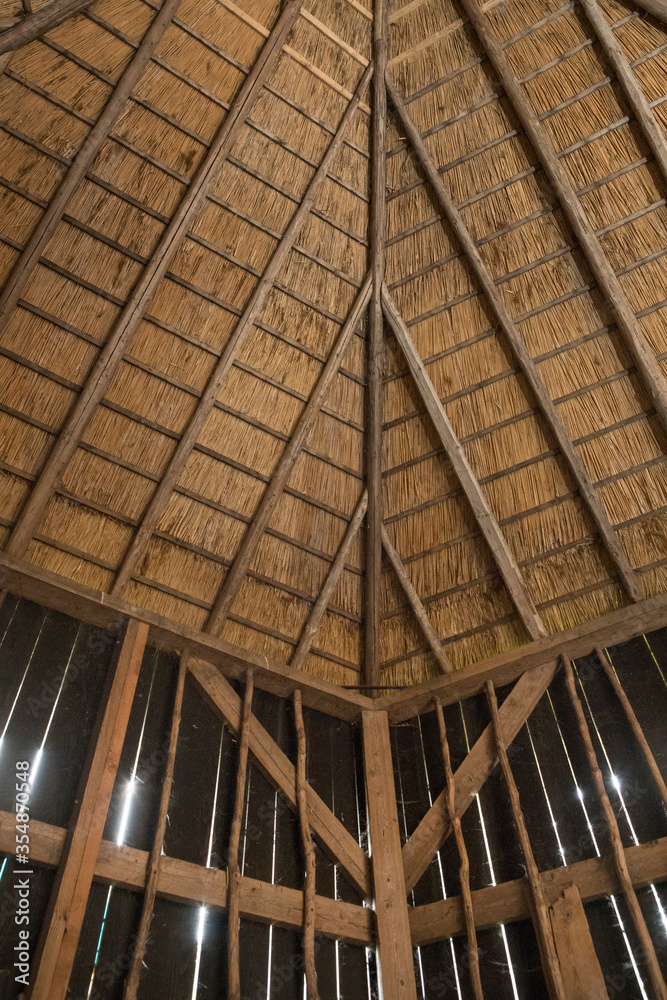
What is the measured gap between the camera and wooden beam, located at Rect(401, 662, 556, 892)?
17.8 feet

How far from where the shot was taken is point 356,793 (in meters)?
5.83

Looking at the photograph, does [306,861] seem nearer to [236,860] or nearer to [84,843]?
[236,860]

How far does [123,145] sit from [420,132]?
237 centimetres

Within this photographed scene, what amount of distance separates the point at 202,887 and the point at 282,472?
304cm

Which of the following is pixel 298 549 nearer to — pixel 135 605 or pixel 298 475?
pixel 298 475

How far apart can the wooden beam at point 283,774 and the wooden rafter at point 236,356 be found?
1.37 feet

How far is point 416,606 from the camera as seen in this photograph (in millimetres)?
6395

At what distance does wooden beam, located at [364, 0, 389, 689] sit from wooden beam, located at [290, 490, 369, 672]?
10cm

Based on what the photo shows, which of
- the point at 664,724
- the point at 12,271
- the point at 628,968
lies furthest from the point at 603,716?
the point at 12,271

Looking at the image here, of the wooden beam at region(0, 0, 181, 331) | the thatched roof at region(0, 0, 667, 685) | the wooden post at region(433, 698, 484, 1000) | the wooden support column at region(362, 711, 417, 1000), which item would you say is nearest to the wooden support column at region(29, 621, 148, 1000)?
the thatched roof at region(0, 0, 667, 685)

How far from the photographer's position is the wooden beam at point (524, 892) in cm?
462

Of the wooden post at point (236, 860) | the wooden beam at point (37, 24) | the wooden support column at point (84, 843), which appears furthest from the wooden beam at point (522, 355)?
the wooden support column at point (84, 843)

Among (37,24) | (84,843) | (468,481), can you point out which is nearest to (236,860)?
(84,843)

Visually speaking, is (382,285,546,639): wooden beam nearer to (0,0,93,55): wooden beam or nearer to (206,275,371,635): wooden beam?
(206,275,371,635): wooden beam
